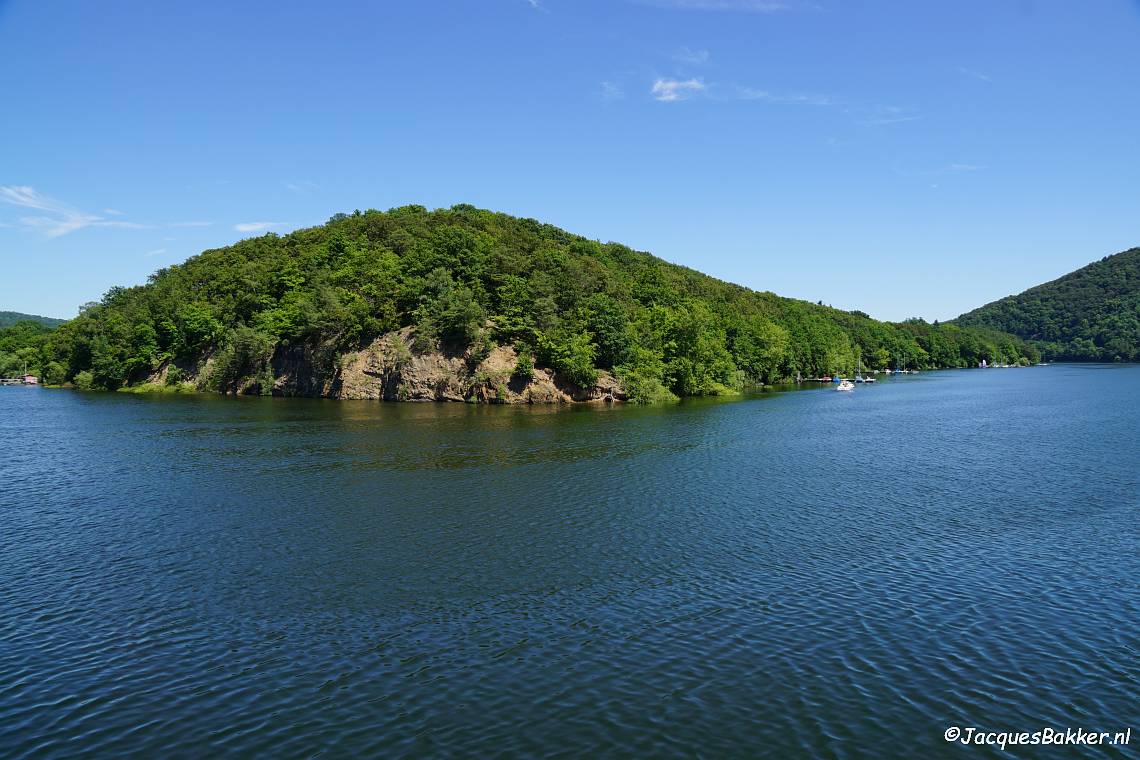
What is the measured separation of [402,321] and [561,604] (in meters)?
105

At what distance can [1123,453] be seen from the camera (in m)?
58.0

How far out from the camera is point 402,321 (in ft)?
408

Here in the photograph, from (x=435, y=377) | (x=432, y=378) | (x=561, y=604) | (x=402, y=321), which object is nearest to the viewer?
(x=561, y=604)

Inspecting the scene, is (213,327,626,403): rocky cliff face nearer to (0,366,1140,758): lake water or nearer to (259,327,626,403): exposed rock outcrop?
(259,327,626,403): exposed rock outcrop

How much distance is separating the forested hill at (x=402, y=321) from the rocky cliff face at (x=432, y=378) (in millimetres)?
441

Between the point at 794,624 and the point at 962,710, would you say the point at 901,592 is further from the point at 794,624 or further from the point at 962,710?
the point at 962,710

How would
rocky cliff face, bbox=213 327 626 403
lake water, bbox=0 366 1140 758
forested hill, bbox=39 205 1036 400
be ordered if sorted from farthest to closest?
forested hill, bbox=39 205 1036 400 → rocky cliff face, bbox=213 327 626 403 → lake water, bbox=0 366 1140 758

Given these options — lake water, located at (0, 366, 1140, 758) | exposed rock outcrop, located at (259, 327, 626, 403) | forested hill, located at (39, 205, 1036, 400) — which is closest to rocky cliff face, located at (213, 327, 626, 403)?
exposed rock outcrop, located at (259, 327, 626, 403)

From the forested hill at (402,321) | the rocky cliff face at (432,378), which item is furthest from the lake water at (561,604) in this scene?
the forested hill at (402,321)

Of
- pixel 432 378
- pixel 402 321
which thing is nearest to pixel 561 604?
pixel 432 378

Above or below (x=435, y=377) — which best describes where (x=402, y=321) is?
above

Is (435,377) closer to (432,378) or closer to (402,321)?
(432,378)

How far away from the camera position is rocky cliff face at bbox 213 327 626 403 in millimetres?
112438

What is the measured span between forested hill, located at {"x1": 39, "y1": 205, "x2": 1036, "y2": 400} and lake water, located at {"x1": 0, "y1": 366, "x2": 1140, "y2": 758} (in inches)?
2393
